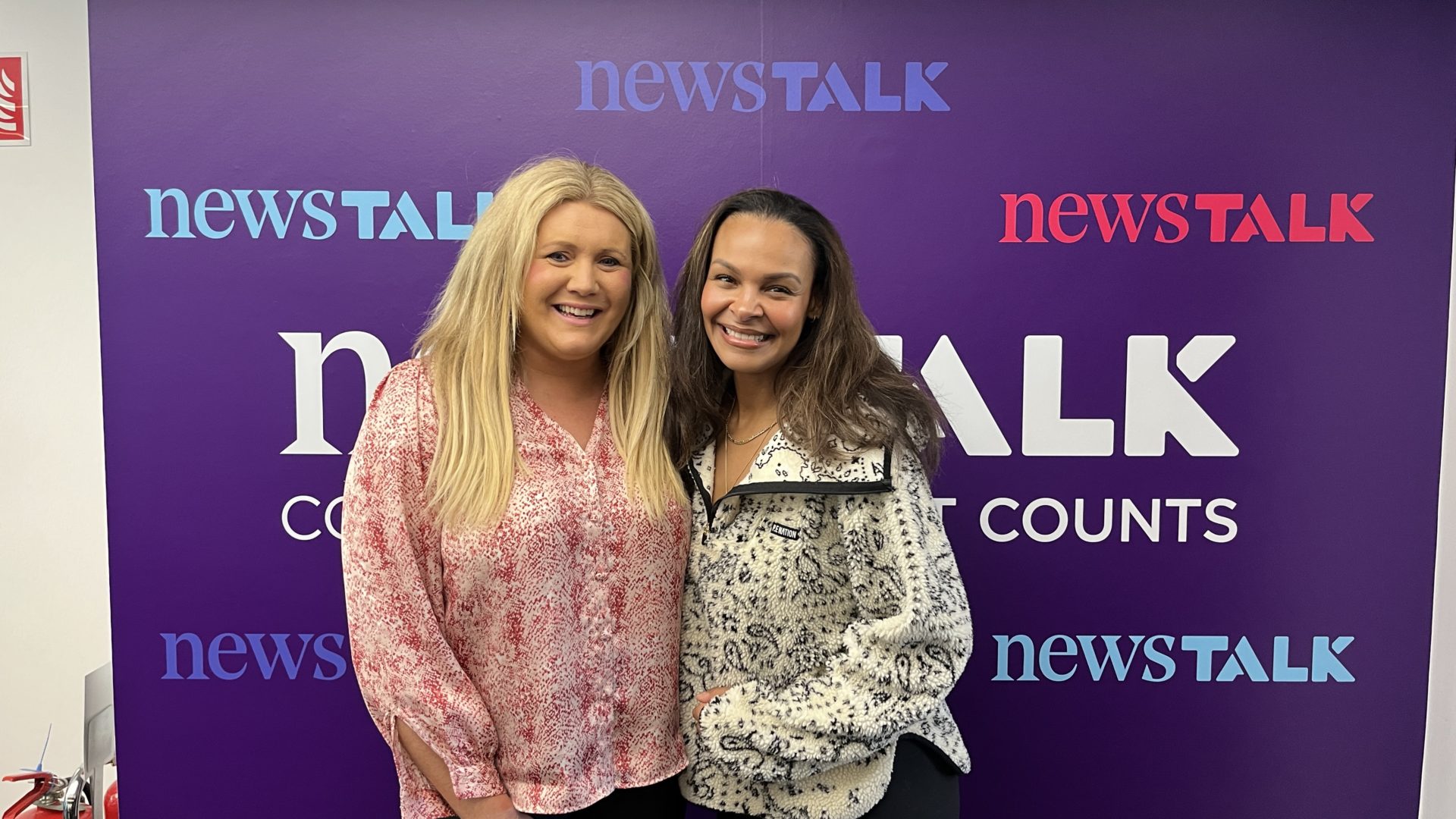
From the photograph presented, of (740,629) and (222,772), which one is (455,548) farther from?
(222,772)

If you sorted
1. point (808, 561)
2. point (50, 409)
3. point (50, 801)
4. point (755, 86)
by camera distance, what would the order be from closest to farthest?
1. point (808, 561)
2. point (755, 86)
3. point (50, 801)
4. point (50, 409)

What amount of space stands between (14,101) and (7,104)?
0.03 metres

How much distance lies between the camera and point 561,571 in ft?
5.12

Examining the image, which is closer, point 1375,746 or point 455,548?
point 455,548

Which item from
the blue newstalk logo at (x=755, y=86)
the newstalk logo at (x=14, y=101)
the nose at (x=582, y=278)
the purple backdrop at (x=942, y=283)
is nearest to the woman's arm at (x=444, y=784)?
the nose at (x=582, y=278)

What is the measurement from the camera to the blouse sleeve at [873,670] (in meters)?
1.54

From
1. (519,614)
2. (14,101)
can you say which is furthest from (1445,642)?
(14,101)

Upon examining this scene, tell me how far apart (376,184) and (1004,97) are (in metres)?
1.41

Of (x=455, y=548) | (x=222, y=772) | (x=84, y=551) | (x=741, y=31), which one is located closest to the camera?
(x=455, y=548)

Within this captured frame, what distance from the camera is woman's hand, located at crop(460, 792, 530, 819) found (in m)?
1.55

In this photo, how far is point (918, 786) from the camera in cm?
167

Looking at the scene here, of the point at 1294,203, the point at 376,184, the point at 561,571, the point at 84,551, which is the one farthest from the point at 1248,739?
the point at 84,551

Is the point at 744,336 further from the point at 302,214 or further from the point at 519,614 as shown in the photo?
the point at 302,214

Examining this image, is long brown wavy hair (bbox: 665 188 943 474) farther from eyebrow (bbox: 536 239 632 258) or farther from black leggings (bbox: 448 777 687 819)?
black leggings (bbox: 448 777 687 819)
